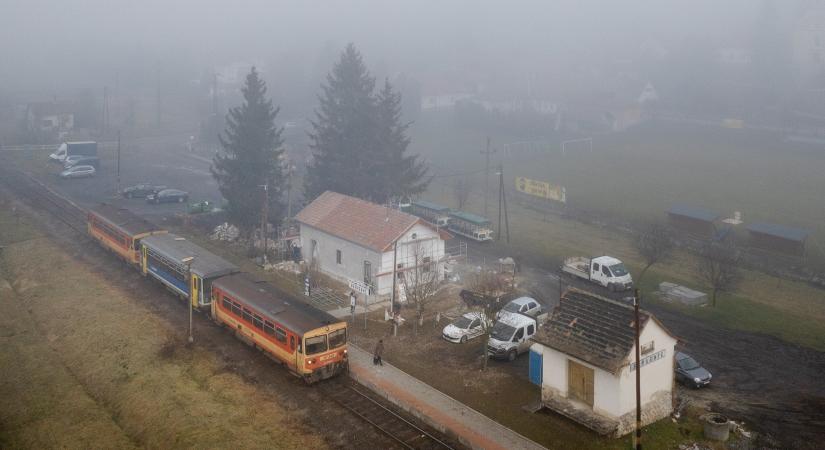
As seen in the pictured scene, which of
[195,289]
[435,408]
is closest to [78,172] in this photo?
[195,289]

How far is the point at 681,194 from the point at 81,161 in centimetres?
6204

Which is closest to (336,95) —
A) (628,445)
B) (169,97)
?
(628,445)

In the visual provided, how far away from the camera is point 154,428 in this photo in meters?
25.6

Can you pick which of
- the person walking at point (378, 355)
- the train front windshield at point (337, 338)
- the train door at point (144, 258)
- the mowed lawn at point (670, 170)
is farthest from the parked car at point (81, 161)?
the train front windshield at point (337, 338)

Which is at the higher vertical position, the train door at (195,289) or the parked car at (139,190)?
the parked car at (139,190)

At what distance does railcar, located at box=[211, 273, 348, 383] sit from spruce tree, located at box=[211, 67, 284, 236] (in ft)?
66.5

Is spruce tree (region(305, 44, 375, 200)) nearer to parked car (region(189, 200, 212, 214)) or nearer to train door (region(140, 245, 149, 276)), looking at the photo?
parked car (region(189, 200, 212, 214))

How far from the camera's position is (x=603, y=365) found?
2430cm

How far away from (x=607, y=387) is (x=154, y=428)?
16.1 metres

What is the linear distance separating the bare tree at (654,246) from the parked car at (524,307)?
858 cm

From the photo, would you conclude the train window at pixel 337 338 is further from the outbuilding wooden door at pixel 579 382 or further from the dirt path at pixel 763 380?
the dirt path at pixel 763 380

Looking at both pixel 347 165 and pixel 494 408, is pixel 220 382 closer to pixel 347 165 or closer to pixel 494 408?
pixel 494 408

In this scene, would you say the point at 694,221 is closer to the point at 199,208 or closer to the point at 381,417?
the point at 381,417

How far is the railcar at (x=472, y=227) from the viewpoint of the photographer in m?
53.9
